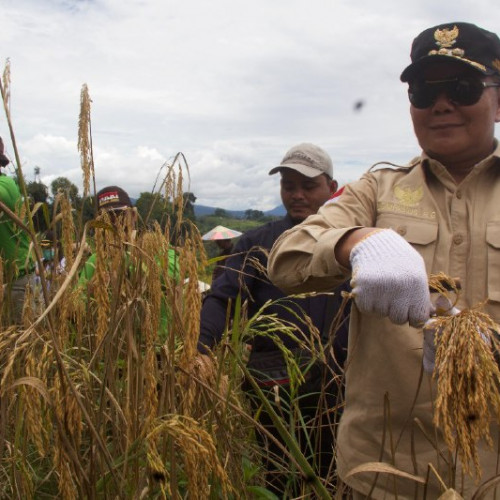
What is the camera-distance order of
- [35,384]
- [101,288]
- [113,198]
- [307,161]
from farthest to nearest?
[307,161] < [113,198] < [101,288] < [35,384]

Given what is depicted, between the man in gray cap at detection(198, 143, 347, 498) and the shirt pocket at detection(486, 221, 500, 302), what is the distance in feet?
1.97

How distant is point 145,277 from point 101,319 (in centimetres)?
12

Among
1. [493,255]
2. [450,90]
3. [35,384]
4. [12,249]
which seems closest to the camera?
[35,384]

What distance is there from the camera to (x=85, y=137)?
1.04 metres

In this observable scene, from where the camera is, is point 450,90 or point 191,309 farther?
point 450,90

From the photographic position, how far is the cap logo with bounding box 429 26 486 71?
62.2 inches

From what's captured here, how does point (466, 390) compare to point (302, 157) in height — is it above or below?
below

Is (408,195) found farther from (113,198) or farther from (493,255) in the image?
(113,198)

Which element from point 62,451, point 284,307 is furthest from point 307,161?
point 62,451

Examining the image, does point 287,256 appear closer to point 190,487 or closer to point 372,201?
point 372,201

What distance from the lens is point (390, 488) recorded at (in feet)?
4.75

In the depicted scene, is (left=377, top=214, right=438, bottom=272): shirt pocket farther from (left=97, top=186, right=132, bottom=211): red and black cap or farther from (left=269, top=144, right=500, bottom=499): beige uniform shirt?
(left=97, top=186, right=132, bottom=211): red and black cap

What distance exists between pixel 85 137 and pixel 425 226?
3.18ft

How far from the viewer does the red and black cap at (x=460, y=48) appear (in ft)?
5.20
